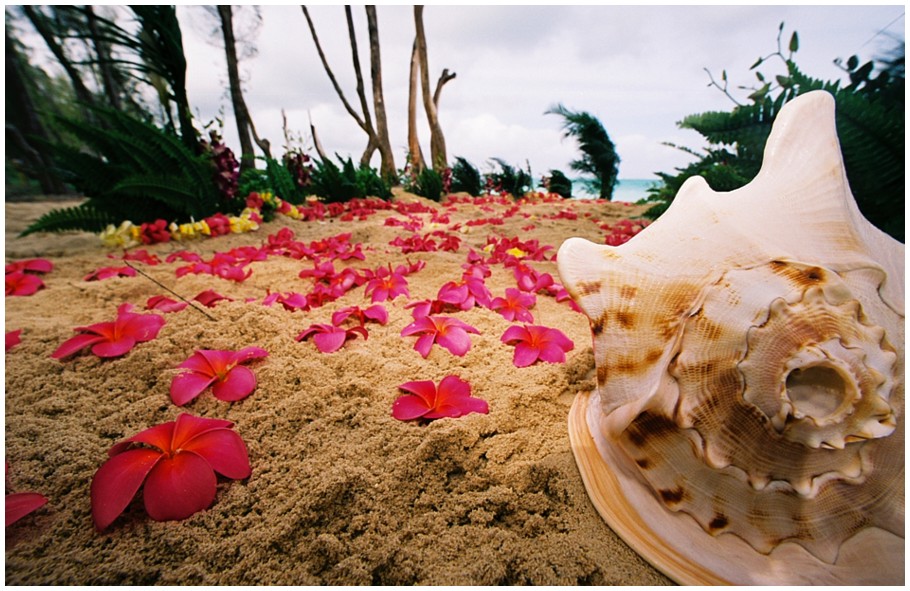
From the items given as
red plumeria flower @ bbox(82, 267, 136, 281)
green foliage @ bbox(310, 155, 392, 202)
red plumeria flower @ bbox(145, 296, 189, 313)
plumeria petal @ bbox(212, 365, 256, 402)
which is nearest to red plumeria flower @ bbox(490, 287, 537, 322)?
plumeria petal @ bbox(212, 365, 256, 402)

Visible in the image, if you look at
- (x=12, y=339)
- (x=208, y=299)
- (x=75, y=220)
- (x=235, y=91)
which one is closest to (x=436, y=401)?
(x=208, y=299)

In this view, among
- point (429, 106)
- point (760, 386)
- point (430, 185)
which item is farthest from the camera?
point (429, 106)

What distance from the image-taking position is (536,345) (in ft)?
3.78

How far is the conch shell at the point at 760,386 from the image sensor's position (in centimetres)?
51

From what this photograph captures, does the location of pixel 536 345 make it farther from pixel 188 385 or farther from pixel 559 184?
pixel 559 184

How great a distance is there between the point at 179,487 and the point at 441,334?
30.6 inches

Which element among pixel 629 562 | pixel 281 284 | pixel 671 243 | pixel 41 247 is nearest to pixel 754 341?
pixel 671 243

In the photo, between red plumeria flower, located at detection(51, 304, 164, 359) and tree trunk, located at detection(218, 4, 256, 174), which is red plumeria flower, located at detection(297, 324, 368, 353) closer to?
red plumeria flower, located at detection(51, 304, 164, 359)

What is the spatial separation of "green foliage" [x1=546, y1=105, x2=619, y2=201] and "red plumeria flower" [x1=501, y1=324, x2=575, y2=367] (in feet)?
31.7

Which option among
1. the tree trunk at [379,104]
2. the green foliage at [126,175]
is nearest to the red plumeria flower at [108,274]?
the green foliage at [126,175]

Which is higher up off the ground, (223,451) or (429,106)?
(429,106)

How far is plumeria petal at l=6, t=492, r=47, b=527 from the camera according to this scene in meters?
0.58

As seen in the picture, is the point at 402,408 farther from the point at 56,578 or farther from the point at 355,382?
the point at 56,578

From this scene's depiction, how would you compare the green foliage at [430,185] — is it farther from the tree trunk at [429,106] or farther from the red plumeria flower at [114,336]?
the red plumeria flower at [114,336]
